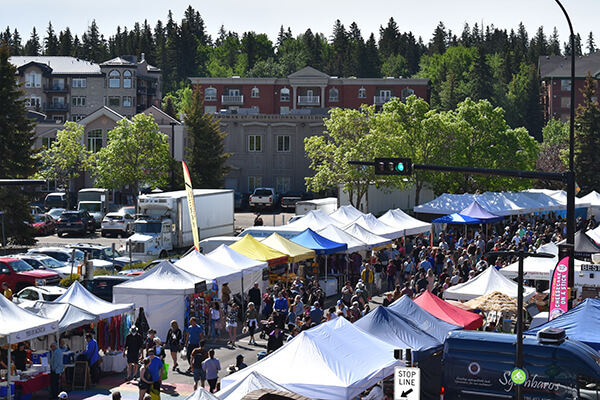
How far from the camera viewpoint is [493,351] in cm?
1588

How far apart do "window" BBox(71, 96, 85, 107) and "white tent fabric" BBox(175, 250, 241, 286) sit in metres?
80.4

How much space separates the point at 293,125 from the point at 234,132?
19.0 ft

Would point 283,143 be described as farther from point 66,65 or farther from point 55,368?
point 55,368

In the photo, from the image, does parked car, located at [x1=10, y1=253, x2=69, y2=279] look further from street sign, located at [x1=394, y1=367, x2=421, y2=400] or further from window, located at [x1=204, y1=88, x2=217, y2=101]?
window, located at [x1=204, y1=88, x2=217, y2=101]

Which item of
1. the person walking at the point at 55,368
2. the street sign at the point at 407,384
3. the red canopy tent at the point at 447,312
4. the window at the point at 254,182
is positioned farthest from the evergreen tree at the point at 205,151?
the street sign at the point at 407,384

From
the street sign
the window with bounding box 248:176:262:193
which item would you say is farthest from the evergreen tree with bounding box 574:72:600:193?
the street sign

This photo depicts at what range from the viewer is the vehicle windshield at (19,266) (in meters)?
31.1

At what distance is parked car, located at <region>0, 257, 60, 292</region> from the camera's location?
30.6 m

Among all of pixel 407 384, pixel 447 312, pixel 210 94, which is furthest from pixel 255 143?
pixel 407 384

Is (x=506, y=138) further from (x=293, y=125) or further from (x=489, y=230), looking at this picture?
(x=293, y=125)

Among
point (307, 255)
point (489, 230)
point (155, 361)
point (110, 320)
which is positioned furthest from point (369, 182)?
point (155, 361)

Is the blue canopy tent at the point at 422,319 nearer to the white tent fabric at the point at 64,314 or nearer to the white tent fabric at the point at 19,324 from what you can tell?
the white tent fabric at the point at 64,314

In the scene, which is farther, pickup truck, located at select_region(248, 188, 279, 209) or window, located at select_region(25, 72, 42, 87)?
window, located at select_region(25, 72, 42, 87)

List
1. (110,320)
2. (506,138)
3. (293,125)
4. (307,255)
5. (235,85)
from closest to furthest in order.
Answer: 1. (110,320)
2. (307,255)
3. (506,138)
4. (293,125)
5. (235,85)
